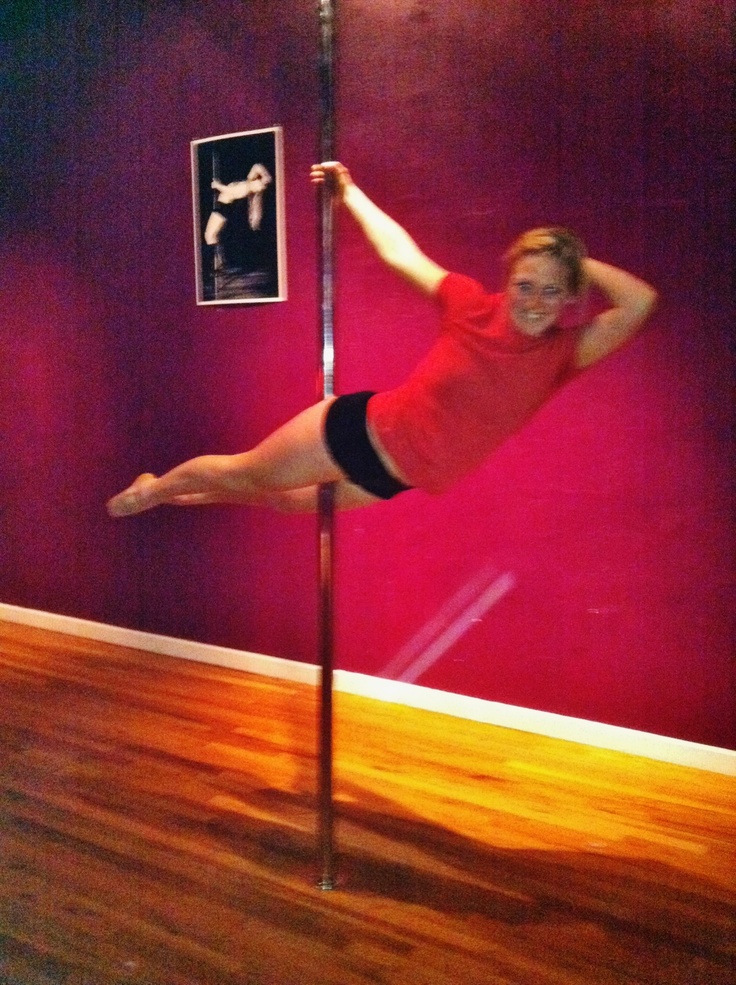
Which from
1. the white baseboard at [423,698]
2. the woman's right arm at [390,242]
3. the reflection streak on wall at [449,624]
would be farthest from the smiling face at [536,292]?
the white baseboard at [423,698]

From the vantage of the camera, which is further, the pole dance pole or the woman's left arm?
the pole dance pole

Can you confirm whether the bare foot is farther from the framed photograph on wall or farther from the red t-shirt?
the framed photograph on wall

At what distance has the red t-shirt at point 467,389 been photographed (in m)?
1.99

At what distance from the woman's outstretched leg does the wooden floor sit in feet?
3.24

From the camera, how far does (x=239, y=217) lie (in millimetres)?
3867

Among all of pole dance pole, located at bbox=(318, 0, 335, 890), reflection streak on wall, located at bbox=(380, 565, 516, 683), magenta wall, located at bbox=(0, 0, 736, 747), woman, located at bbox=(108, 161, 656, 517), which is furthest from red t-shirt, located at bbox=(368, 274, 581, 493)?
reflection streak on wall, located at bbox=(380, 565, 516, 683)

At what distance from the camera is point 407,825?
2713 mm

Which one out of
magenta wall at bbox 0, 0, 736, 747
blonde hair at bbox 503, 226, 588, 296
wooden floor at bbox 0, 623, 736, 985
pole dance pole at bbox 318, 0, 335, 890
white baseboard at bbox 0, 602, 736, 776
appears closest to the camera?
blonde hair at bbox 503, 226, 588, 296

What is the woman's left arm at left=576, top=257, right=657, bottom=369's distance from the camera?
6.40ft

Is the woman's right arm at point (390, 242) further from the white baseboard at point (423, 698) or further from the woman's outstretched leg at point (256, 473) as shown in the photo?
the white baseboard at point (423, 698)

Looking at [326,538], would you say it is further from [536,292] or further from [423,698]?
[423,698]

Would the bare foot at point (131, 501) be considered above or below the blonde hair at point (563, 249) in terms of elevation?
below

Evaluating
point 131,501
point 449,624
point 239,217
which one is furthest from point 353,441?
point 239,217

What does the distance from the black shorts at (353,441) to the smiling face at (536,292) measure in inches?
17.0
